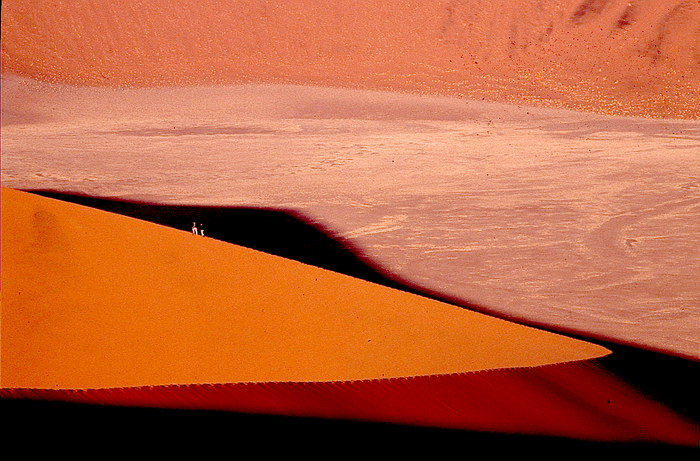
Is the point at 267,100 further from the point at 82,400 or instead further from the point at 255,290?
the point at 82,400

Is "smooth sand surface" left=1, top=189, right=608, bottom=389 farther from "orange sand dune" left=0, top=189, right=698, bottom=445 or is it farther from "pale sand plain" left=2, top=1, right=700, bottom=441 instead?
"pale sand plain" left=2, top=1, right=700, bottom=441

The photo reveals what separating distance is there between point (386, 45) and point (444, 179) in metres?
17.5

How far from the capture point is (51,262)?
4316mm

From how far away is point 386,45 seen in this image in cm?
Answer: 2845

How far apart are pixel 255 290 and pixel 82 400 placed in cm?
171

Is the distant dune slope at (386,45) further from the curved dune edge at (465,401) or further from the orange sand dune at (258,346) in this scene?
the curved dune edge at (465,401)

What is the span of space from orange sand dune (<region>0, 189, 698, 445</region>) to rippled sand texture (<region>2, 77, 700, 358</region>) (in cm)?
135

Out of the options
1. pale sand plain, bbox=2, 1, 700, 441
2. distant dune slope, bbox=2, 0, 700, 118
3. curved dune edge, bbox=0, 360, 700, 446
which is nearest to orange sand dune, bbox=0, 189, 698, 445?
curved dune edge, bbox=0, 360, 700, 446

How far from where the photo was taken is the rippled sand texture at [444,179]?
6.68m

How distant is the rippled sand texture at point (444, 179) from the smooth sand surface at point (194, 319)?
4.48 ft

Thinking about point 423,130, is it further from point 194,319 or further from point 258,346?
point 258,346

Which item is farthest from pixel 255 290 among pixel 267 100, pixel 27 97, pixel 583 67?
pixel 583 67

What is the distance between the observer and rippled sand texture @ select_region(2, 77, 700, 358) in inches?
263

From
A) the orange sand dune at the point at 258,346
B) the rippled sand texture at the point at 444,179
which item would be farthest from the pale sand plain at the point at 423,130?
the orange sand dune at the point at 258,346
